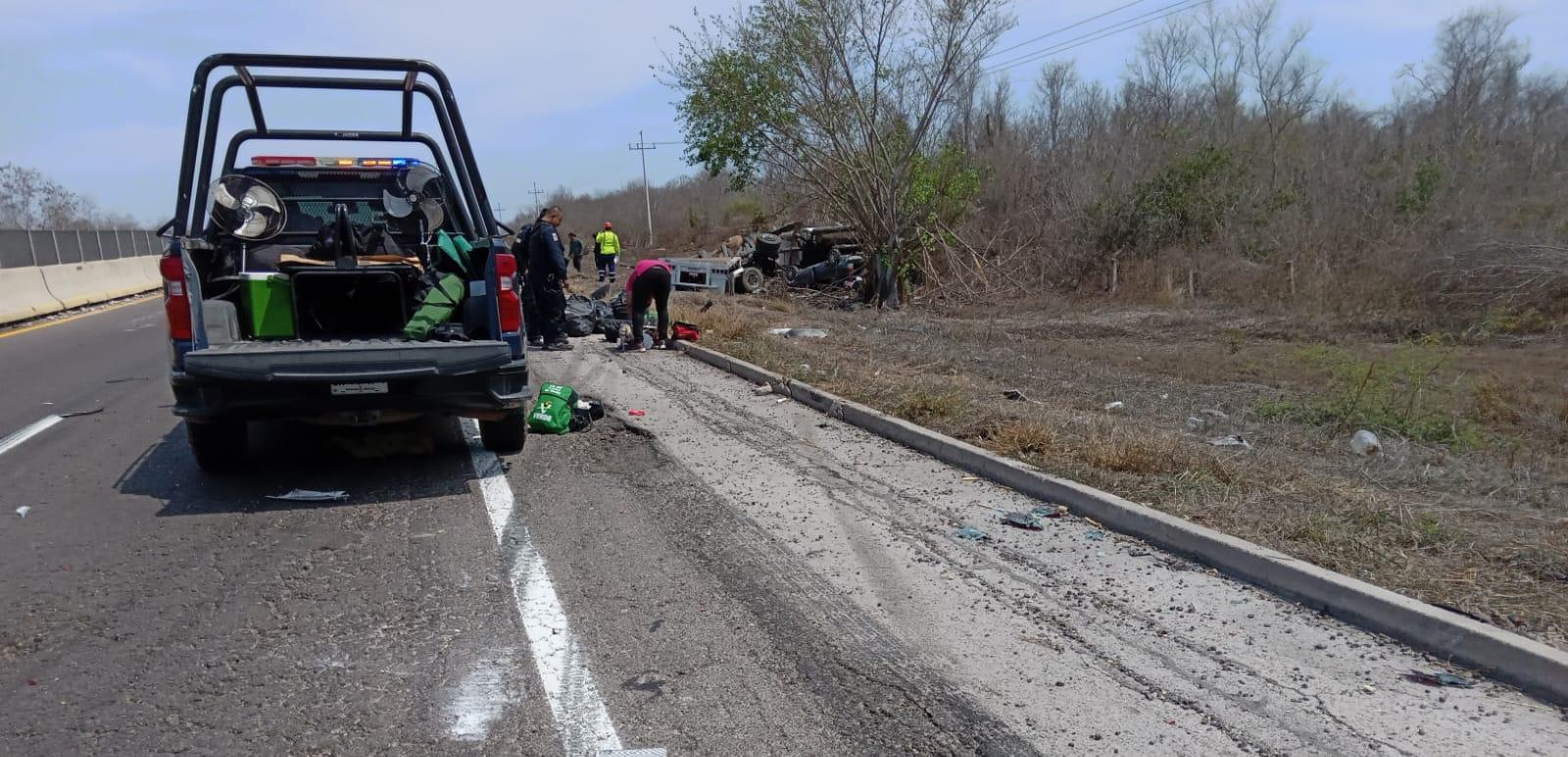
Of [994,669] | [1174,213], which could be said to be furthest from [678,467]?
[1174,213]

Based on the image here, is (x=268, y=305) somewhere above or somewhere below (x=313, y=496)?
above

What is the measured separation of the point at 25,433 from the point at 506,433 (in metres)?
4.42

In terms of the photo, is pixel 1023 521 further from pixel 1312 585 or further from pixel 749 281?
pixel 749 281

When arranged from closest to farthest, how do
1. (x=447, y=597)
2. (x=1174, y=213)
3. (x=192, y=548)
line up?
(x=447, y=597) → (x=192, y=548) → (x=1174, y=213)

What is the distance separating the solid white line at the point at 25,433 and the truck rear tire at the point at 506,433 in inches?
148

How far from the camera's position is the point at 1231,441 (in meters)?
7.64

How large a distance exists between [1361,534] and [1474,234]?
15.3 meters

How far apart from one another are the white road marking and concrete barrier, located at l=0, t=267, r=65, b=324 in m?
19.7

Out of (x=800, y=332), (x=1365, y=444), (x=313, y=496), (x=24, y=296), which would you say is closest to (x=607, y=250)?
(x=800, y=332)

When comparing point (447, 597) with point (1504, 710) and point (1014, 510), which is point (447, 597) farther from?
point (1504, 710)

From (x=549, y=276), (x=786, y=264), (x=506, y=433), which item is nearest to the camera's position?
(x=506, y=433)

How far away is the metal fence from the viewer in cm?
2608

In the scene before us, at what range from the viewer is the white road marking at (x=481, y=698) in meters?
3.49

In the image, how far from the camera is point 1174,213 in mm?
24188
